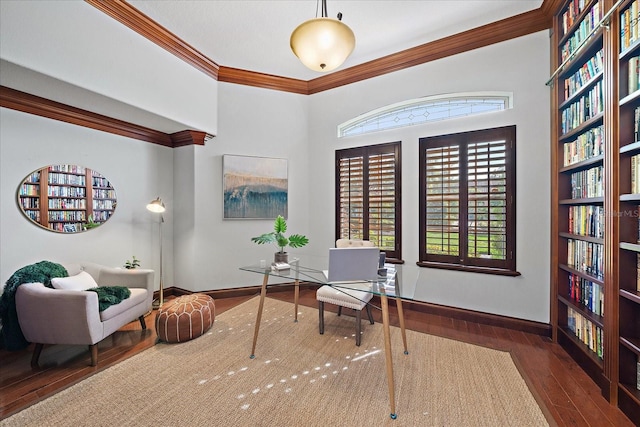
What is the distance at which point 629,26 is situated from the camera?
179 centimetres

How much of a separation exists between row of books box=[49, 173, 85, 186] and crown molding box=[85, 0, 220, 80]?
1.84 m

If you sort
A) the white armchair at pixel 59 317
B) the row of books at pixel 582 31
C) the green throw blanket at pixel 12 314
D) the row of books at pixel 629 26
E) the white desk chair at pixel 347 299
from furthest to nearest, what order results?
the white desk chair at pixel 347 299, the green throw blanket at pixel 12 314, the white armchair at pixel 59 317, the row of books at pixel 582 31, the row of books at pixel 629 26

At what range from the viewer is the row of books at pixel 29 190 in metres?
2.84

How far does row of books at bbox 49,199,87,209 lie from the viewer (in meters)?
3.11

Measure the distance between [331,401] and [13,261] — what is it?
3444 mm

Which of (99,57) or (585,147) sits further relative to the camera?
(99,57)

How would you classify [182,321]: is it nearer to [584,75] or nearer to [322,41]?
[322,41]

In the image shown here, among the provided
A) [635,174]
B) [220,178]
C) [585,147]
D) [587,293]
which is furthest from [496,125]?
[220,178]

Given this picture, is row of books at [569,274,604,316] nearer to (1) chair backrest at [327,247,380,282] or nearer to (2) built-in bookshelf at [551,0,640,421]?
(2) built-in bookshelf at [551,0,640,421]

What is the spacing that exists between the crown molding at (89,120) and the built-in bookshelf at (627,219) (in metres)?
4.33

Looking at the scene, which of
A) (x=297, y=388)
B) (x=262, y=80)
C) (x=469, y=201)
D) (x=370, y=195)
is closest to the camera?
(x=297, y=388)

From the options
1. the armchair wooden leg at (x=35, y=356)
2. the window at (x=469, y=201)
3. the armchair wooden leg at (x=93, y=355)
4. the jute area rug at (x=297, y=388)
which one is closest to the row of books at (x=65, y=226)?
the armchair wooden leg at (x=35, y=356)

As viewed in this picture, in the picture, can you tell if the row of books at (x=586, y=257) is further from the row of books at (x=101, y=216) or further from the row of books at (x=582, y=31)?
the row of books at (x=101, y=216)

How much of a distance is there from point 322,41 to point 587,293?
3011 mm
